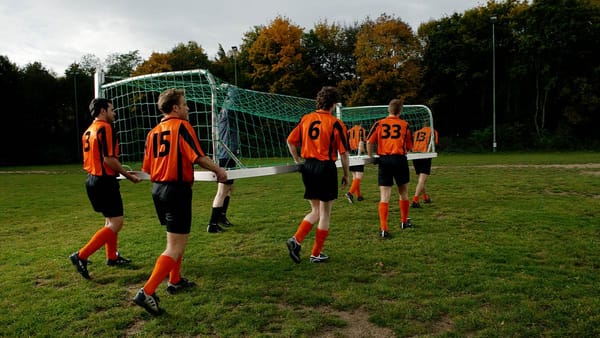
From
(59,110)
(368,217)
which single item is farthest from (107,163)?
(59,110)

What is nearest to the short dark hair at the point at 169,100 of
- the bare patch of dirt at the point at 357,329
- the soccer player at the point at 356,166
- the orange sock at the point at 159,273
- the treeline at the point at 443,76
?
the orange sock at the point at 159,273

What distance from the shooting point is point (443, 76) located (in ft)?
135

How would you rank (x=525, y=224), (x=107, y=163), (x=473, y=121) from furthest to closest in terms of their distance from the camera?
(x=473, y=121)
(x=525, y=224)
(x=107, y=163)

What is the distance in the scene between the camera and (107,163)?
469cm

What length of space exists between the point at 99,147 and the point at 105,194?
528 millimetres

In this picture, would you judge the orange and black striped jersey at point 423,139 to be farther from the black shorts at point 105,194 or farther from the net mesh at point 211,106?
the black shorts at point 105,194

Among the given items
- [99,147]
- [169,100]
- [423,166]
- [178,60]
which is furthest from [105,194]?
[178,60]

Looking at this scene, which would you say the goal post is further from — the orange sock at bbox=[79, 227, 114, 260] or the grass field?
the grass field

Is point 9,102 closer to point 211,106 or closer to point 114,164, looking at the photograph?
point 211,106

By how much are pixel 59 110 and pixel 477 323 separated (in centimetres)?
4957

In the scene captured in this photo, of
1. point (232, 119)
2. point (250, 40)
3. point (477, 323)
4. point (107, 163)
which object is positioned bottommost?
point (477, 323)

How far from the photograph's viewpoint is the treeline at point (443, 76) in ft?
117

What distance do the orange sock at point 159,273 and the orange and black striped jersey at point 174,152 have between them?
73 centimetres

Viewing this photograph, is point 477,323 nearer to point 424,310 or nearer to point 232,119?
point 424,310
